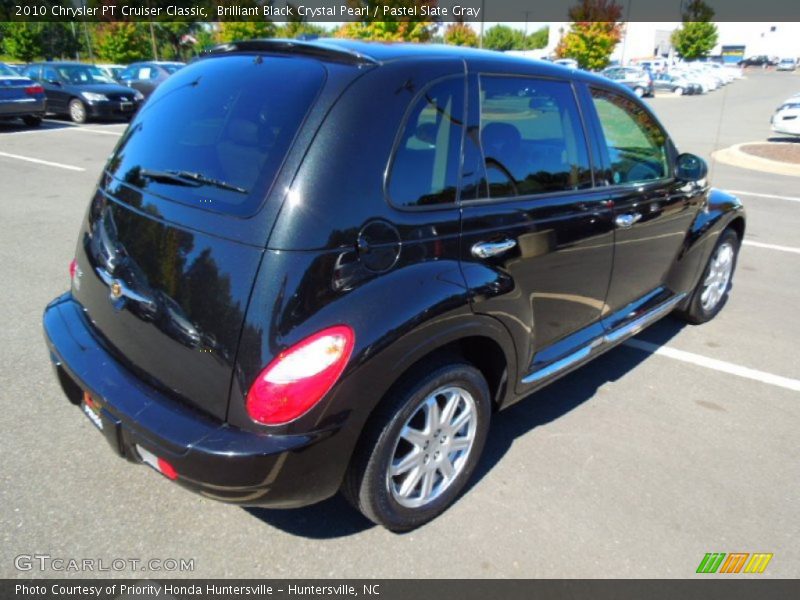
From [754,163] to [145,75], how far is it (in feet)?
59.5

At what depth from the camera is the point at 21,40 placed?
42406 millimetres

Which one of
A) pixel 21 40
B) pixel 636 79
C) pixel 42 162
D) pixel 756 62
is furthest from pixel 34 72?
pixel 756 62

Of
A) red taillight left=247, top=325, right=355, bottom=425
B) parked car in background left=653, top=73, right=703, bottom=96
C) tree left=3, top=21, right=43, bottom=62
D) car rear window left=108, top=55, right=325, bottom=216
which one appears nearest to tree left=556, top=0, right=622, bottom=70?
parked car in background left=653, top=73, right=703, bottom=96

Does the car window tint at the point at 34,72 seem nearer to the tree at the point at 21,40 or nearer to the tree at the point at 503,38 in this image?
the tree at the point at 21,40

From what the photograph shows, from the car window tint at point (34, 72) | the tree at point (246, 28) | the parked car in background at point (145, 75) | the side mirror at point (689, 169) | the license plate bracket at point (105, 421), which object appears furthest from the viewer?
the tree at point (246, 28)

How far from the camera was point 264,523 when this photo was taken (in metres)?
2.55

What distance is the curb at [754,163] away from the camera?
12.1 metres

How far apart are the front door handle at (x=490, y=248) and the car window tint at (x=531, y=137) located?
0.70ft

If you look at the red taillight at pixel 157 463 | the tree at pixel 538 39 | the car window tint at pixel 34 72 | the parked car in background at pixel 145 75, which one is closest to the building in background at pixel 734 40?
the tree at pixel 538 39

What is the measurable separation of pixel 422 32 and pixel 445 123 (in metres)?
28.0

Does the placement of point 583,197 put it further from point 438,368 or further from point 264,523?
point 264,523

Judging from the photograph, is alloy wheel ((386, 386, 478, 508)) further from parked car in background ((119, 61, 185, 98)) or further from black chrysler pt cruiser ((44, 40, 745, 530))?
parked car in background ((119, 61, 185, 98))

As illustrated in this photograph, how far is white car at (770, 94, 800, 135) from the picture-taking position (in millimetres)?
16656

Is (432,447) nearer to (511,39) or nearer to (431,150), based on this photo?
(431,150)
